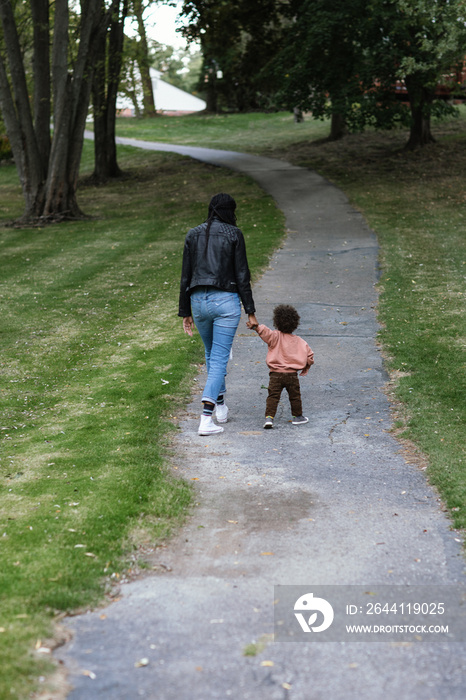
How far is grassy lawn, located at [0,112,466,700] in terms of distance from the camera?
4395mm

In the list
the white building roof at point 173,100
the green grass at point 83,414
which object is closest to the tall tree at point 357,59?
the green grass at point 83,414

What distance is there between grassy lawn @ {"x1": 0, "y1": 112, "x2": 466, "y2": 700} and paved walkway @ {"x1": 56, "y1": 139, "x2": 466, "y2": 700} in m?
0.23

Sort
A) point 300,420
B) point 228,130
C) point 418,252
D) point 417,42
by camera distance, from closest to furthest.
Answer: point 300,420 < point 418,252 < point 417,42 < point 228,130

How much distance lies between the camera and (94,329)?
35.4 ft

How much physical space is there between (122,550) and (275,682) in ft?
4.94

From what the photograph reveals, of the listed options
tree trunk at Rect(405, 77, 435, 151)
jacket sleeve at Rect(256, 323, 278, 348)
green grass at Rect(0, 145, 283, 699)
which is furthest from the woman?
tree trunk at Rect(405, 77, 435, 151)

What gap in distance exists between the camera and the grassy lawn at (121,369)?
4395 mm

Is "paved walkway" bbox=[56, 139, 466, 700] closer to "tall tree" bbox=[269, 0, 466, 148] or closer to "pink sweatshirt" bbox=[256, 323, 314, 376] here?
"pink sweatshirt" bbox=[256, 323, 314, 376]

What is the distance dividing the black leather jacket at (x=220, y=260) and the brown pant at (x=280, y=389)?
750mm

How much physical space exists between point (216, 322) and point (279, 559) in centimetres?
256

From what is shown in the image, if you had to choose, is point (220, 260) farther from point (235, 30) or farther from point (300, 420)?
point (235, 30)

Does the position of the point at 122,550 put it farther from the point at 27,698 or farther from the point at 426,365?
the point at 426,365

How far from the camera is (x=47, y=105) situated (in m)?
21.4

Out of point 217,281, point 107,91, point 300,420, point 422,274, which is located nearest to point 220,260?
point 217,281
